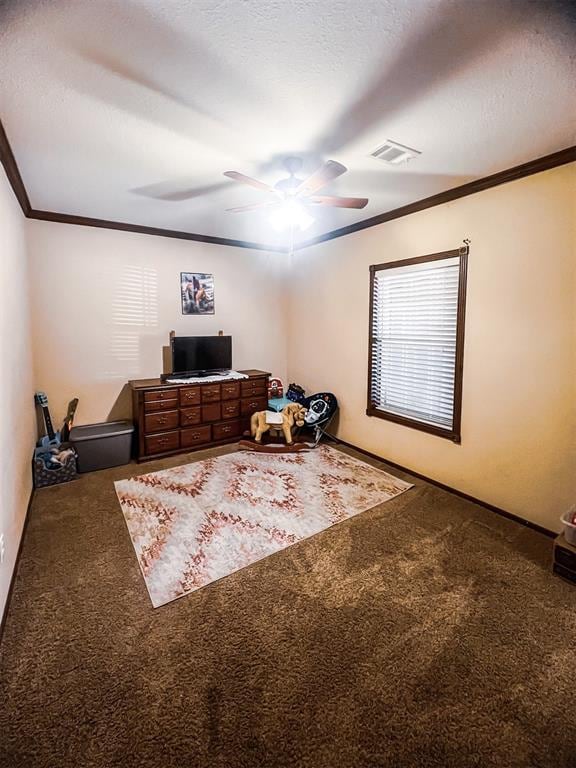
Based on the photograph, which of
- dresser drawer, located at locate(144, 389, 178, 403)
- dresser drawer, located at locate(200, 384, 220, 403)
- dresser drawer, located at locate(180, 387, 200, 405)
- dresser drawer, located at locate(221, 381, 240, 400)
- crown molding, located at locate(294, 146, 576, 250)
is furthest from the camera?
dresser drawer, located at locate(221, 381, 240, 400)

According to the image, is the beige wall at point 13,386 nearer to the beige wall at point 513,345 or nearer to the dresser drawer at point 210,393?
the dresser drawer at point 210,393

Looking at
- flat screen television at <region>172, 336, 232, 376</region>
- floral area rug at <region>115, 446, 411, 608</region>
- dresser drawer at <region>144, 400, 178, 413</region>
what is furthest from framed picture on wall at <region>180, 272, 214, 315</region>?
floral area rug at <region>115, 446, 411, 608</region>

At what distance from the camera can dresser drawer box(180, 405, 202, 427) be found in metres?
4.19

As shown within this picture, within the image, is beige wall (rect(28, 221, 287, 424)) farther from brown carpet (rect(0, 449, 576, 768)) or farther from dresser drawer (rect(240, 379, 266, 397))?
brown carpet (rect(0, 449, 576, 768))

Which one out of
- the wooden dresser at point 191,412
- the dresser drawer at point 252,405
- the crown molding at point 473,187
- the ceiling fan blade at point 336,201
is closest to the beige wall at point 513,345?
the crown molding at point 473,187

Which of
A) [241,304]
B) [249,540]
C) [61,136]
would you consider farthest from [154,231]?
[249,540]

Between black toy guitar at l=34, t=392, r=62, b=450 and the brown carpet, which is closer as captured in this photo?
the brown carpet

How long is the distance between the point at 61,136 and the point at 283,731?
10.8ft

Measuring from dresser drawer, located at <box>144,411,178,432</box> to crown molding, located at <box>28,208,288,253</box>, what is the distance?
214 centimetres

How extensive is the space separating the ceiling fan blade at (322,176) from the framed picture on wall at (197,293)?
2450 millimetres

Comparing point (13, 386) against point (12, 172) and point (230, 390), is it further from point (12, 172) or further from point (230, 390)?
point (230, 390)

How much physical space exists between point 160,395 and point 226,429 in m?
0.96

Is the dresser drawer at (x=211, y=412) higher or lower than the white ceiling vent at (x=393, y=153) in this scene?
lower

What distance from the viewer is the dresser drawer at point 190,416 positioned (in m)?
4.19
